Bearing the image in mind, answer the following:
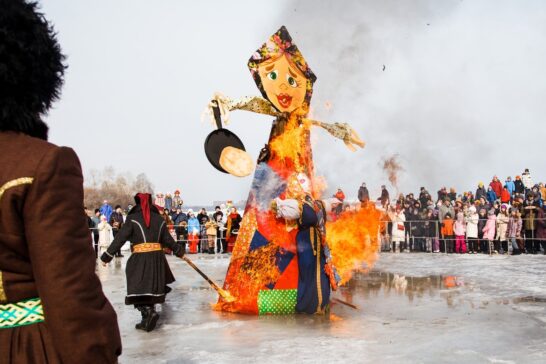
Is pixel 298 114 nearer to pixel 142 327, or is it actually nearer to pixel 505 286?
pixel 142 327

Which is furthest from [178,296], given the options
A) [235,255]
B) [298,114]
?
[298,114]

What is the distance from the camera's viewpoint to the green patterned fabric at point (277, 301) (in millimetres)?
7078

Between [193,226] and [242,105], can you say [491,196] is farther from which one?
[242,105]

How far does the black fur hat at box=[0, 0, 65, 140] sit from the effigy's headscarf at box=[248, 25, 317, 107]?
5.62 metres

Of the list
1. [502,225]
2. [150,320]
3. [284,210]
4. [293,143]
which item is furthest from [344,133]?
[502,225]

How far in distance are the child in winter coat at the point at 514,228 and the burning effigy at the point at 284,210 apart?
8494 millimetres

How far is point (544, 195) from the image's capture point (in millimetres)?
16359

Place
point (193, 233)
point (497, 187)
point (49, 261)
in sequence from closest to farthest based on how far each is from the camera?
point (49, 261) < point (497, 187) < point (193, 233)

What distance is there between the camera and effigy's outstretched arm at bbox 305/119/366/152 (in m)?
7.94

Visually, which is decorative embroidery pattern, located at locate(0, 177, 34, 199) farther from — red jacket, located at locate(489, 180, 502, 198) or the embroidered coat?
red jacket, located at locate(489, 180, 502, 198)

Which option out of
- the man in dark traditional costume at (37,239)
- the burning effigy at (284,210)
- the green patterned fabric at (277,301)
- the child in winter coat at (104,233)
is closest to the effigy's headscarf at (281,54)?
the burning effigy at (284,210)

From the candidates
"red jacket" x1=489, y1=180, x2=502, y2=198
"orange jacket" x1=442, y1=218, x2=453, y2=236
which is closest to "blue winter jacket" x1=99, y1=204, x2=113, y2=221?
"orange jacket" x1=442, y1=218, x2=453, y2=236

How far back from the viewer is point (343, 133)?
7.93 m

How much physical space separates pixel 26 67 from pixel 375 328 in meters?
5.35
